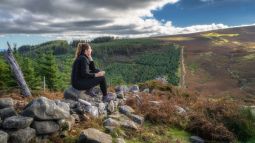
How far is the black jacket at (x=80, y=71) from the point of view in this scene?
13180 millimetres

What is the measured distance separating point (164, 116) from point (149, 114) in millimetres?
602

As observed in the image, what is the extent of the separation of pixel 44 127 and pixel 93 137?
4.54 feet

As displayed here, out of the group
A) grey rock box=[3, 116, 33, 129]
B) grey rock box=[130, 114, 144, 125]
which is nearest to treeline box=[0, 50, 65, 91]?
grey rock box=[130, 114, 144, 125]

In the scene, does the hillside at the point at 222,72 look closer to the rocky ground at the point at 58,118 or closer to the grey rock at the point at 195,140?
the grey rock at the point at 195,140

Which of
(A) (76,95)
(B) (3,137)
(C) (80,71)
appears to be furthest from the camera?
(A) (76,95)

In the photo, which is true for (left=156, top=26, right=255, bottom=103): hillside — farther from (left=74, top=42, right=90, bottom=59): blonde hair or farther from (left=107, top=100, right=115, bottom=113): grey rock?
(left=74, top=42, right=90, bottom=59): blonde hair

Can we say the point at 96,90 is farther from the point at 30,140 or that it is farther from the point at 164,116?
the point at 30,140

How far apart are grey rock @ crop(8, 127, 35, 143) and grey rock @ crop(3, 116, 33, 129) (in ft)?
0.43

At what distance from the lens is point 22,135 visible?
1013 centimetres

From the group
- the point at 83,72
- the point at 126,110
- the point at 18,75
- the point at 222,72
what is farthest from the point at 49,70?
the point at 222,72

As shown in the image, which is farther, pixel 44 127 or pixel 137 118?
pixel 137 118

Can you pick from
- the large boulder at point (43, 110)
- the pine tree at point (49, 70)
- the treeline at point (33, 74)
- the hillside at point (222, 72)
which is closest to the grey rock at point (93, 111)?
the large boulder at point (43, 110)

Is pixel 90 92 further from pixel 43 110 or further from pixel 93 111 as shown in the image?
pixel 43 110

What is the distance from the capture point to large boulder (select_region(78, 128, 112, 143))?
35.3 feet
